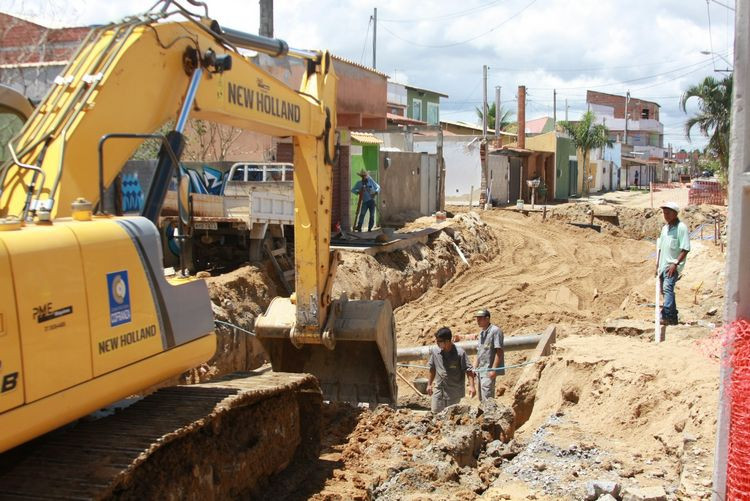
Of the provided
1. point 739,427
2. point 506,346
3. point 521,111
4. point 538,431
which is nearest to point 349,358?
point 538,431

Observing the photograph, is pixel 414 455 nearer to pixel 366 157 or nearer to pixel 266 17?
pixel 266 17

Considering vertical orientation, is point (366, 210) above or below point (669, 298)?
above

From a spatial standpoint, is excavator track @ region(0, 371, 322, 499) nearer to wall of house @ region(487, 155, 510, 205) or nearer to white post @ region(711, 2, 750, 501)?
white post @ region(711, 2, 750, 501)

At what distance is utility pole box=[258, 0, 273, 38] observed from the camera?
19.5 metres

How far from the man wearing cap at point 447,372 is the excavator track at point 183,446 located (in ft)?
8.39

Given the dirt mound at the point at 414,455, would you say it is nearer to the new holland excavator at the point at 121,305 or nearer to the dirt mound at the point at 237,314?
the new holland excavator at the point at 121,305

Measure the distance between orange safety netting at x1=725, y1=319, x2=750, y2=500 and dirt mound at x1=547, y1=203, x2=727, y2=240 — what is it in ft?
92.2

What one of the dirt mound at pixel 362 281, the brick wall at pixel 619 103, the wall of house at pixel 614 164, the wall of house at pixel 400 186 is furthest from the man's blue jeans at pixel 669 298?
the brick wall at pixel 619 103

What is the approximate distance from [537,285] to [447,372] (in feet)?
37.0

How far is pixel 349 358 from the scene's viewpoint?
923 cm

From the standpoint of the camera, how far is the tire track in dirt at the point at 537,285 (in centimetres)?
1603

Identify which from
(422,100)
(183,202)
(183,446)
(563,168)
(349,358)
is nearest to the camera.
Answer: (183,202)

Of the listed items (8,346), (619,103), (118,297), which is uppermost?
(619,103)

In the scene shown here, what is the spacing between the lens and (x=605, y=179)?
6347 centimetres
